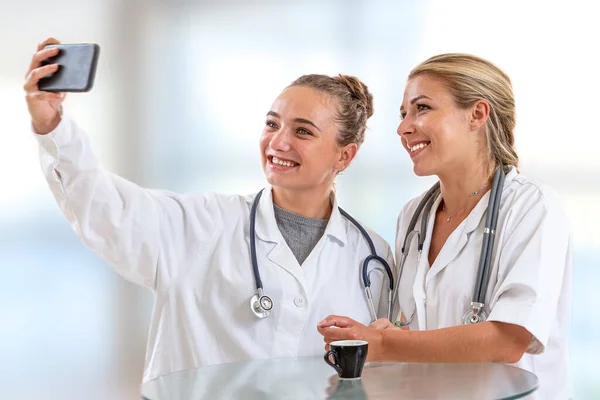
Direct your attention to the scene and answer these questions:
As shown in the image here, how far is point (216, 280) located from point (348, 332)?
1.69ft

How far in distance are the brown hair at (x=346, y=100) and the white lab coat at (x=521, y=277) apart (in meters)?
0.46

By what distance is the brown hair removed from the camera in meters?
2.45

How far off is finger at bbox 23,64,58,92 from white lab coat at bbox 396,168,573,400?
42.3 inches

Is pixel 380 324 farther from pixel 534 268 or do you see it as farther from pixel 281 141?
pixel 281 141

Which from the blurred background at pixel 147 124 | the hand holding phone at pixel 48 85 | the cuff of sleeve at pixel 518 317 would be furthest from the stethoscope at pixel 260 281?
the blurred background at pixel 147 124

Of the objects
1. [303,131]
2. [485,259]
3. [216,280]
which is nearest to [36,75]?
[216,280]

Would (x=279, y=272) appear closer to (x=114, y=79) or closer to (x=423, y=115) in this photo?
(x=423, y=115)

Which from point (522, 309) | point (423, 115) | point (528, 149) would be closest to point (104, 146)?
point (528, 149)

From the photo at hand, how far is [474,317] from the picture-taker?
2.01 metres

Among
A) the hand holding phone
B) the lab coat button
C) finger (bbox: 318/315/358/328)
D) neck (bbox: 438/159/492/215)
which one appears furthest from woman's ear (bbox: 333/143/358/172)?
the hand holding phone

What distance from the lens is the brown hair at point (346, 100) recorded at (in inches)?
96.4

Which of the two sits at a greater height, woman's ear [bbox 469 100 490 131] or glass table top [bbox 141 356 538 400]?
woman's ear [bbox 469 100 490 131]

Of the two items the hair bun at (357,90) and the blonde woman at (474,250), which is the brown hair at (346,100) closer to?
the hair bun at (357,90)

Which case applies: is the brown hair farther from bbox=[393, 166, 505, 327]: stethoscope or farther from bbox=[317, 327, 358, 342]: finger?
bbox=[317, 327, 358, 342]: finger
